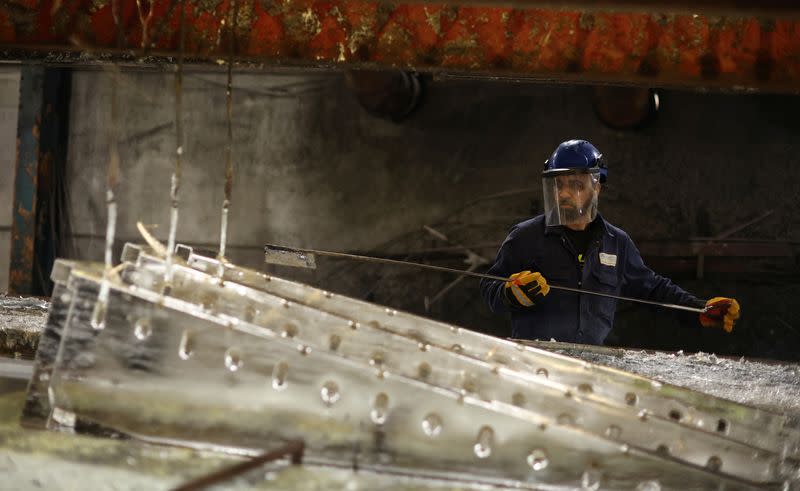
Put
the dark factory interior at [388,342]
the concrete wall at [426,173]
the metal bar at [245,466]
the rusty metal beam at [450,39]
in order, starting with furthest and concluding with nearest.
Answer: the concrete wall at [426,173] → the rusty metal beam at [450,39] → the dark factory interior at [388,342] → the metal bar at [245,466]

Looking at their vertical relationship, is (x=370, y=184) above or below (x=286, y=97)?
below

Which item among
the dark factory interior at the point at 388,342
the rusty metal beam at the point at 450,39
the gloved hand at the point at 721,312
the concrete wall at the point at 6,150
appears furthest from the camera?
the concrete wall at the point at 6,150

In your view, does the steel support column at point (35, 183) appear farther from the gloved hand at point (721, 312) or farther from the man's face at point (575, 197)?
the gloved hand at point (721, 312)

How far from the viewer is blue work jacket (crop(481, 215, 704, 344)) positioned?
372 centimetres

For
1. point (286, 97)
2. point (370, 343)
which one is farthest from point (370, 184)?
point (370, 343)

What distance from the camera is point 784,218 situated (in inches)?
257

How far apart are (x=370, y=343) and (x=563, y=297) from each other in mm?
2320

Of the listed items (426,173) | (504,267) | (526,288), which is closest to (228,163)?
(526,288)

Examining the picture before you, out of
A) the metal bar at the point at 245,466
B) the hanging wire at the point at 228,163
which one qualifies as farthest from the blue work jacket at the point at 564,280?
the metal bar at the point at 245,466

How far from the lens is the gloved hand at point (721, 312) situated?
11.7ft

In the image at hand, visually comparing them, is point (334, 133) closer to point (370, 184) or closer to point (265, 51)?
point (370, 184)

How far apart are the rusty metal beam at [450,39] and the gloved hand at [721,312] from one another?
1.64 meters

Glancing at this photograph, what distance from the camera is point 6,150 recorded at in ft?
26.8

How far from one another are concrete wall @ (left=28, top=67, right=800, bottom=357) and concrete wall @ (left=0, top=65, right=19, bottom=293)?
29.0 inches
